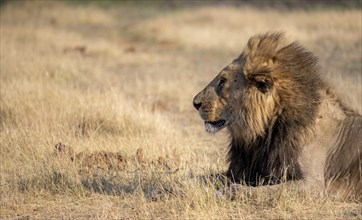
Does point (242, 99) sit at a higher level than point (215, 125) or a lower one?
higher

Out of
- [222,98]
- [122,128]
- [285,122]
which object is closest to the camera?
[285,122]

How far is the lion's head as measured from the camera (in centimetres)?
539

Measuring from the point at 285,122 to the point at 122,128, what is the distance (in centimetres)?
324

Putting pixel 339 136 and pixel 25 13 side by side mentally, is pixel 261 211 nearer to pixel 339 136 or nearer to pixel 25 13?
pixel 339 136

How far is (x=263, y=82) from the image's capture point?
541 cm

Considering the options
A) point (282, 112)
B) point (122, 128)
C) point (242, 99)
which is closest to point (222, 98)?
point (242, 99)

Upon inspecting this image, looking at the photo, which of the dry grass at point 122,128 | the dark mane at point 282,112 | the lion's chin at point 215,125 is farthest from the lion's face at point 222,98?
the dry grass at point 122,128

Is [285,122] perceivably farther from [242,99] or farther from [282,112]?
[242,99]

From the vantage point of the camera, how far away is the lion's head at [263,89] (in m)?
5.39

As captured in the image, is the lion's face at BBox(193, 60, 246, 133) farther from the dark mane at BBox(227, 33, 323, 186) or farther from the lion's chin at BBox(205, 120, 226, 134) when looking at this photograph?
the dark mane at BBox(227, 33, 323, 186)

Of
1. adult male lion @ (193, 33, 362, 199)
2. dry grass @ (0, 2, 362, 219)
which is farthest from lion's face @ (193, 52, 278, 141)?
dry grass @ (0, 2, 362, 219)

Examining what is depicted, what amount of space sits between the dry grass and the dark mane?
0.27 metres

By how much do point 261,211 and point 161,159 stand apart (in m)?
1.92

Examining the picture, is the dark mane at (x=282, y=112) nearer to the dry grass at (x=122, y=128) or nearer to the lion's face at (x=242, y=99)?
the lion's face at (x=242, y=99)
